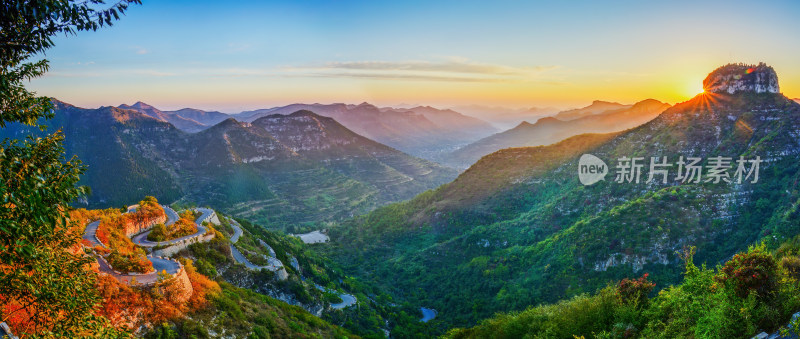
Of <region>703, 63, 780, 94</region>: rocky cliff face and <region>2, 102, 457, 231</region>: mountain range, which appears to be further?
<region>2, 102, 457, 231</region>: mountain range

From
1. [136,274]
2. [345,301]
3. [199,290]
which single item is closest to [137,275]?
[136,274]

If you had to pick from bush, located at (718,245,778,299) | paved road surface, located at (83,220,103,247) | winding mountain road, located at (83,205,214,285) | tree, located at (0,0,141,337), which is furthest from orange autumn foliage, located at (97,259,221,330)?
bush, located at (718,245,778,299)

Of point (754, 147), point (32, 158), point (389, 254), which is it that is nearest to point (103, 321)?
point (32, 158)

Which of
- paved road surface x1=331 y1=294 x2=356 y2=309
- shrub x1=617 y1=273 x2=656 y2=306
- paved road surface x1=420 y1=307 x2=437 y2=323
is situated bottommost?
paved road surface x1=420 y1=307 x2=437 y2=323

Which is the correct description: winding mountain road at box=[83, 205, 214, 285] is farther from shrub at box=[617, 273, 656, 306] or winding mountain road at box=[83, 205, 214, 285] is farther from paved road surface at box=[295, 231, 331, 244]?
paved road surface at box=[295, 231, 331, 244]

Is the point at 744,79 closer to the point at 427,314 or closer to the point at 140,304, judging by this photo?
the point at 427,314

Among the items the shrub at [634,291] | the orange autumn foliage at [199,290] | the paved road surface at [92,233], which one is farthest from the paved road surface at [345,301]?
the shrub at [634,291]
